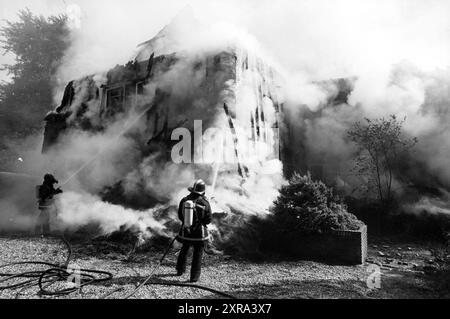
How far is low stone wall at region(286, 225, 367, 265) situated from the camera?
7027 mm

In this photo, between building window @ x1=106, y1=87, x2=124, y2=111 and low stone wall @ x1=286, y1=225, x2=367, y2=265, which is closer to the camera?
low stone wall @ x1=286, y1=225, x2=367, y2=265

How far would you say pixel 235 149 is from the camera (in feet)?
34.0

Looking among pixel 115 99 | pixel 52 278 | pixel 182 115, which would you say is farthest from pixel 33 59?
pixel 52 278

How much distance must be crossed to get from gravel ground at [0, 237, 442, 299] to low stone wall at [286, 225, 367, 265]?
312 mm

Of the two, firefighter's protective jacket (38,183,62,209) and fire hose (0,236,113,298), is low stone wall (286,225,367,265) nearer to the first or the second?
fire hose (0,236,113,298)

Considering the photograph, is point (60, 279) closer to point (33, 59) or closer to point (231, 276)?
point (231, 276)

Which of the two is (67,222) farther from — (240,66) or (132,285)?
(240,66)

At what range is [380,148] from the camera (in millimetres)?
11562

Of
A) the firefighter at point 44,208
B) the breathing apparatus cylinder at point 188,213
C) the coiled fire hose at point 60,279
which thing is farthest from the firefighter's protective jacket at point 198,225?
the firefighter at point 44,208

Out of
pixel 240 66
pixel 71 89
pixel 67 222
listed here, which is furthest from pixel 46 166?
pixel 240 66

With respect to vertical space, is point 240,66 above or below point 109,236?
above

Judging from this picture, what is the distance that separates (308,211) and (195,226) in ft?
9.74

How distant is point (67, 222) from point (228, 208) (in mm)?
5216

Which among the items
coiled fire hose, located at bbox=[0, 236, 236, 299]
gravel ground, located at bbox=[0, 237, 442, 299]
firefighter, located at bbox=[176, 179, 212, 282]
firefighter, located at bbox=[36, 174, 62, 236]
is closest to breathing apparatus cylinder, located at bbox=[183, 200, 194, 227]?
firefighter, located at bbox=[176, 179, 212, 282]
